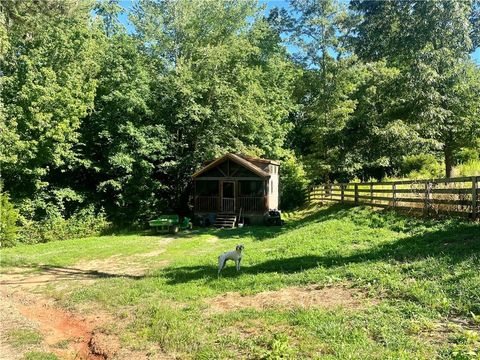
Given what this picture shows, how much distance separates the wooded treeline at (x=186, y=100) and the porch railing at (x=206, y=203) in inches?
95.5

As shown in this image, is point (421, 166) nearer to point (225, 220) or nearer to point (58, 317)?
point (225, 220)

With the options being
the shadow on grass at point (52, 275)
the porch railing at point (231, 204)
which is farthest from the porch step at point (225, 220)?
the shadow on grass at point (52, 275)

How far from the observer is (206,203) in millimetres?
23156

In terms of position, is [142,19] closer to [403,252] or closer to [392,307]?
[403,252]

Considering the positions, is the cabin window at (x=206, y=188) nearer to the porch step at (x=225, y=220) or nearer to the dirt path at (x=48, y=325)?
the porch step at (x=225, y=220)

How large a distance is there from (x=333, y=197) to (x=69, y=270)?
50.8 feet

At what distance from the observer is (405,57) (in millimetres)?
18109

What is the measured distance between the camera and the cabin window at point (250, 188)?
22781mm

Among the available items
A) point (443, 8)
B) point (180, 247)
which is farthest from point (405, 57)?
point (180, 247)

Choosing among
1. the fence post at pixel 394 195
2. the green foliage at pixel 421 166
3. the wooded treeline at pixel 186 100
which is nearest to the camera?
the fence post at pixel 394 195

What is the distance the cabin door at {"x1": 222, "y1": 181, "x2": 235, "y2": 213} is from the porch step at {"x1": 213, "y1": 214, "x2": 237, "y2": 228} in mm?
574

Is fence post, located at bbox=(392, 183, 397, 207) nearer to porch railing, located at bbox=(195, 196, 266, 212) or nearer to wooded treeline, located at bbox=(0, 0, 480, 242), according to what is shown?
wooded treeline, located at bbox=(0, 0, 480, 242)

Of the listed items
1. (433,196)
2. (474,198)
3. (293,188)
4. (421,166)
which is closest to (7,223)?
(433,196)

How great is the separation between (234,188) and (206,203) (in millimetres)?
1922
